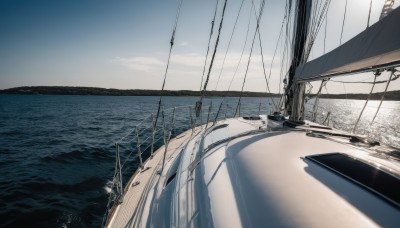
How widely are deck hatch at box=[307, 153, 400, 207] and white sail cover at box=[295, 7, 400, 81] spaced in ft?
3.19

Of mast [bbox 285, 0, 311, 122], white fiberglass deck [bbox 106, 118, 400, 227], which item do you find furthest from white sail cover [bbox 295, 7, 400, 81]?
mast [bbox 285, 0, 311, 122]

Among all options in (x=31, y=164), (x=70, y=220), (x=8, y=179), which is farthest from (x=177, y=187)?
(x=31, y=164)

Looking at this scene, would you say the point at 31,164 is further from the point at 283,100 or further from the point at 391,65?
the point at 391,65

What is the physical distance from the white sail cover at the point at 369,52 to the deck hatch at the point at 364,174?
97 cm

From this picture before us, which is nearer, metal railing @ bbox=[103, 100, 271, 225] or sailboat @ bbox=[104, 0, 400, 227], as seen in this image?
sailboat @ bbox=[104, 0, 400, 227]

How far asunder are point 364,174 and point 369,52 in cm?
124

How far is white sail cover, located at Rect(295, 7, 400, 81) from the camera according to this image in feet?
6.70

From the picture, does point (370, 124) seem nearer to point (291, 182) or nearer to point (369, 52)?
point (369, 52)

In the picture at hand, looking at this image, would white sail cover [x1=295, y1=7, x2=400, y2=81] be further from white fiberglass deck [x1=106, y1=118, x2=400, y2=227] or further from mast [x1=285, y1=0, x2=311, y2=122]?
mast [x1=285, y1=0, x2=311, y2=122]

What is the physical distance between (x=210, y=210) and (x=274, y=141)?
160 cm

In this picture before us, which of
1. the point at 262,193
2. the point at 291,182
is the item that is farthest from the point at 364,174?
the point at 262,193

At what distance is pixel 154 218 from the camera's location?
7.46ft

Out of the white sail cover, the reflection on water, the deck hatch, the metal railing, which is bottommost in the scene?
the reflection on water

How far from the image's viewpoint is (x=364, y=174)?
78.4 inches
